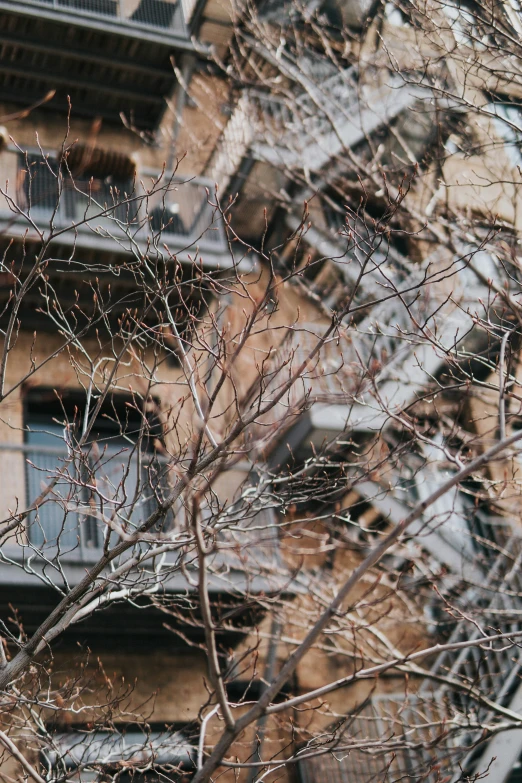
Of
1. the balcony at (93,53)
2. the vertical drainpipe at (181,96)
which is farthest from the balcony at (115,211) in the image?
the balcony at (93,53)

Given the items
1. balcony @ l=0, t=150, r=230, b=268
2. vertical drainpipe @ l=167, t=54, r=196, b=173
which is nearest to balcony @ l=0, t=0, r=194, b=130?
vertical drainpipe @ l=167, t=54, r=196, b=173

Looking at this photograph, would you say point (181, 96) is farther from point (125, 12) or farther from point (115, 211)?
point (115, 211)

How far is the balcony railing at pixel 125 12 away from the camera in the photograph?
11.5m

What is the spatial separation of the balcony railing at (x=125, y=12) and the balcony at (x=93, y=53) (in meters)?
0.01

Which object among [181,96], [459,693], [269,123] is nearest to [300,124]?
[269,123]

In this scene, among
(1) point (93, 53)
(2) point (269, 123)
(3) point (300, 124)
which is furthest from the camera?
(2) point (269, 123)

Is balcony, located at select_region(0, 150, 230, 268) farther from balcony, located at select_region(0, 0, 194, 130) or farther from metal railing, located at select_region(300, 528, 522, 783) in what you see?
metal railing, located at select_region(300, 528, 522, 783)

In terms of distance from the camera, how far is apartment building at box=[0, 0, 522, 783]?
8.71 meters

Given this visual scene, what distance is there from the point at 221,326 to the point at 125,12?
209 inches

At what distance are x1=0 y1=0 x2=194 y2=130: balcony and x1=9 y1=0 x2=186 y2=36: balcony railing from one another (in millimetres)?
13

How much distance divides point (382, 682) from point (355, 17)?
10852mm

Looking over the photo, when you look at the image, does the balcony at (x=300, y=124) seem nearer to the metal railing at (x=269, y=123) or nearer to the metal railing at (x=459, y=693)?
the metal railing at (x=269, y=123)

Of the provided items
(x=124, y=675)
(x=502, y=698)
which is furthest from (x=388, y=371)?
(x=124, y=675)

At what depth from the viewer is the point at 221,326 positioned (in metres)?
11.0
